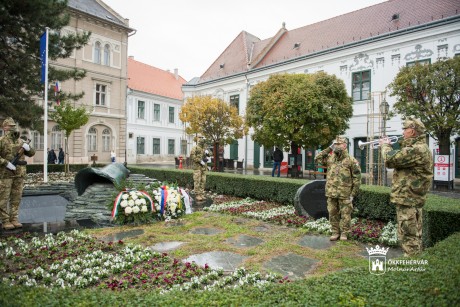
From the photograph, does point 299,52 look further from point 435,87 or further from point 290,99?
point 435,87

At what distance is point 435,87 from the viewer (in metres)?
14.1

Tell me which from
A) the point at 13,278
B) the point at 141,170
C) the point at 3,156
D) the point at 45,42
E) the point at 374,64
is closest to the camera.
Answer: the point at 13,278

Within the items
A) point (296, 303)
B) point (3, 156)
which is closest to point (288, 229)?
point (296, 303)

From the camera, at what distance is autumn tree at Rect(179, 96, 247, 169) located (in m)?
22.7

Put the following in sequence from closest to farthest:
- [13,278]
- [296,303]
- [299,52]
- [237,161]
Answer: [296,303] < [13,278] < [299,52] < [237,161]

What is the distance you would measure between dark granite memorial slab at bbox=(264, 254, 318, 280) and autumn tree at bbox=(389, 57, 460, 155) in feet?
39.8

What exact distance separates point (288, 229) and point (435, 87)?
11.2 metres

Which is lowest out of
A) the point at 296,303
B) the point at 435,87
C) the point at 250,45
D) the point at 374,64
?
the point at 296,303

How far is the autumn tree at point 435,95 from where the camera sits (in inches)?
549

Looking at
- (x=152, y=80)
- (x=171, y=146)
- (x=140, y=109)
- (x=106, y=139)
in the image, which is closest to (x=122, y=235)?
(x=106, y=139)

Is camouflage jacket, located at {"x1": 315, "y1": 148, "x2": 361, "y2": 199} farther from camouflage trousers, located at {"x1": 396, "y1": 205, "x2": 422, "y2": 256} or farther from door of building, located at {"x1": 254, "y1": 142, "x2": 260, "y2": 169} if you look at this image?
door of building, located at {"x1": 254, "y1": 142, "x2": 260, "y2": 169}

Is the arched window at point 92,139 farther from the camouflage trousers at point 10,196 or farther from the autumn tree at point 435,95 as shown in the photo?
the autumn tree at point 435,95

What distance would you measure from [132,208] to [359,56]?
782 inches

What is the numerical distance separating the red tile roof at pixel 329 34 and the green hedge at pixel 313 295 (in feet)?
68.3
